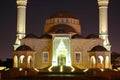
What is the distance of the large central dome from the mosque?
217 mm

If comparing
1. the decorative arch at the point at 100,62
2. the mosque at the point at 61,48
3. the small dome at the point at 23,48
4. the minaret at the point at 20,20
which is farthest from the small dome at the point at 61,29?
the decorative arch at the point at 100,62

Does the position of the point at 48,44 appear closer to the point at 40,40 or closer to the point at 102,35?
the point at 40,40

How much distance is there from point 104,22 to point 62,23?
4.64 m

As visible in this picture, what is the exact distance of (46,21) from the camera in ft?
160

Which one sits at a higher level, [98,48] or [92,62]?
[98,48]

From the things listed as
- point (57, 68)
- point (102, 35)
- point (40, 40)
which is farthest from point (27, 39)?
point (102, 35)

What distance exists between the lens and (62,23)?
156 ft

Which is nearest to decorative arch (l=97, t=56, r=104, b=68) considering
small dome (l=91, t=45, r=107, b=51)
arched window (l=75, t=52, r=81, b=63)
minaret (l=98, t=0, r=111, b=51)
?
small dome (l=91, t=45, r=107, b=51)

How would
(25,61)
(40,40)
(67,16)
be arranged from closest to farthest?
(25,61), (40,40), (67,16)

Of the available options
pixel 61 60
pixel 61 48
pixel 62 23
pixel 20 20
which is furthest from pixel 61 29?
pixel 20 20

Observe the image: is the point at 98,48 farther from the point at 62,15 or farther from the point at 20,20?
the point at 20,20

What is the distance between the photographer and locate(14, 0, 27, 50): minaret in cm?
4534

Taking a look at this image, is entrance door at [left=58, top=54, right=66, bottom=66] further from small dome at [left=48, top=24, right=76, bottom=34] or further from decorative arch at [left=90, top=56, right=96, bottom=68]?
decorative arch at [left=90, top=56, right=96, bottom=68]

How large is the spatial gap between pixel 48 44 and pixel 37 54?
4.93 feet
